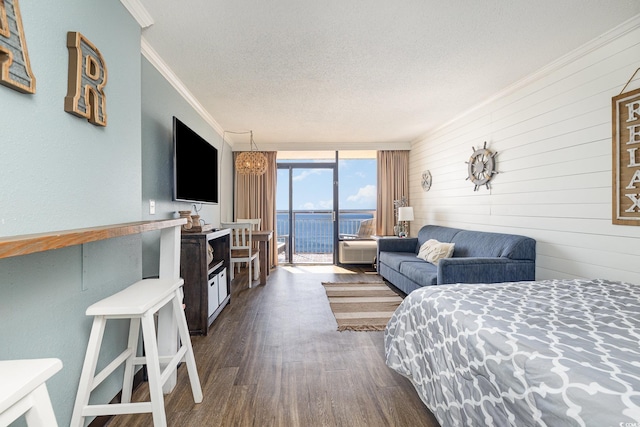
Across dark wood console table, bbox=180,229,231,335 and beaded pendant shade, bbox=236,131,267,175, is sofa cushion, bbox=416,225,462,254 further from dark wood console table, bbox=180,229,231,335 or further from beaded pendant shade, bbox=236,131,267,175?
dark wood console table, bbox=180,229,231,335

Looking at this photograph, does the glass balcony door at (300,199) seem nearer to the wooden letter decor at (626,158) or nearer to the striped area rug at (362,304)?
the striped area rug at (362,304)

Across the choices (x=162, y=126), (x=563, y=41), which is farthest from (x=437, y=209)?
(x=162, y=126)

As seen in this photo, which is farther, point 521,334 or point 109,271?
point 109,271

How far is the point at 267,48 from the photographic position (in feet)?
7.57

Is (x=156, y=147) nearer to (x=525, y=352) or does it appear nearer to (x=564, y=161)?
(x=525, y=352)

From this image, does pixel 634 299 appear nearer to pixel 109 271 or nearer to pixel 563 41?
pixel 563 41

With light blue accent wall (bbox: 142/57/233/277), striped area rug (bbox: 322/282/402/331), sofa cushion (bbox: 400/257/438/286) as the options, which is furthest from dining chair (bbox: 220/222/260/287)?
sofa cushion (bbox: 400/257/438/286)

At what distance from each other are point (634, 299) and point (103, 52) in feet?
10.6

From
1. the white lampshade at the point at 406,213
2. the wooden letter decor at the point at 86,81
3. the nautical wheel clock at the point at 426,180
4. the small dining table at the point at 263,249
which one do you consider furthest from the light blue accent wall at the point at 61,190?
the nautical wheel clock at the point at 426,180

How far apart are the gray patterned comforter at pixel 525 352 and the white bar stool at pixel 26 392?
4.46ft

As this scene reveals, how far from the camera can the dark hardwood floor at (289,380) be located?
1.54m

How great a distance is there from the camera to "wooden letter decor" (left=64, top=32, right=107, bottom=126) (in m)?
1.26

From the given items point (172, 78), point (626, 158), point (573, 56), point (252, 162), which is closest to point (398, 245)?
point (252, 162)

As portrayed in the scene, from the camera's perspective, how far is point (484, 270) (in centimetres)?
270
